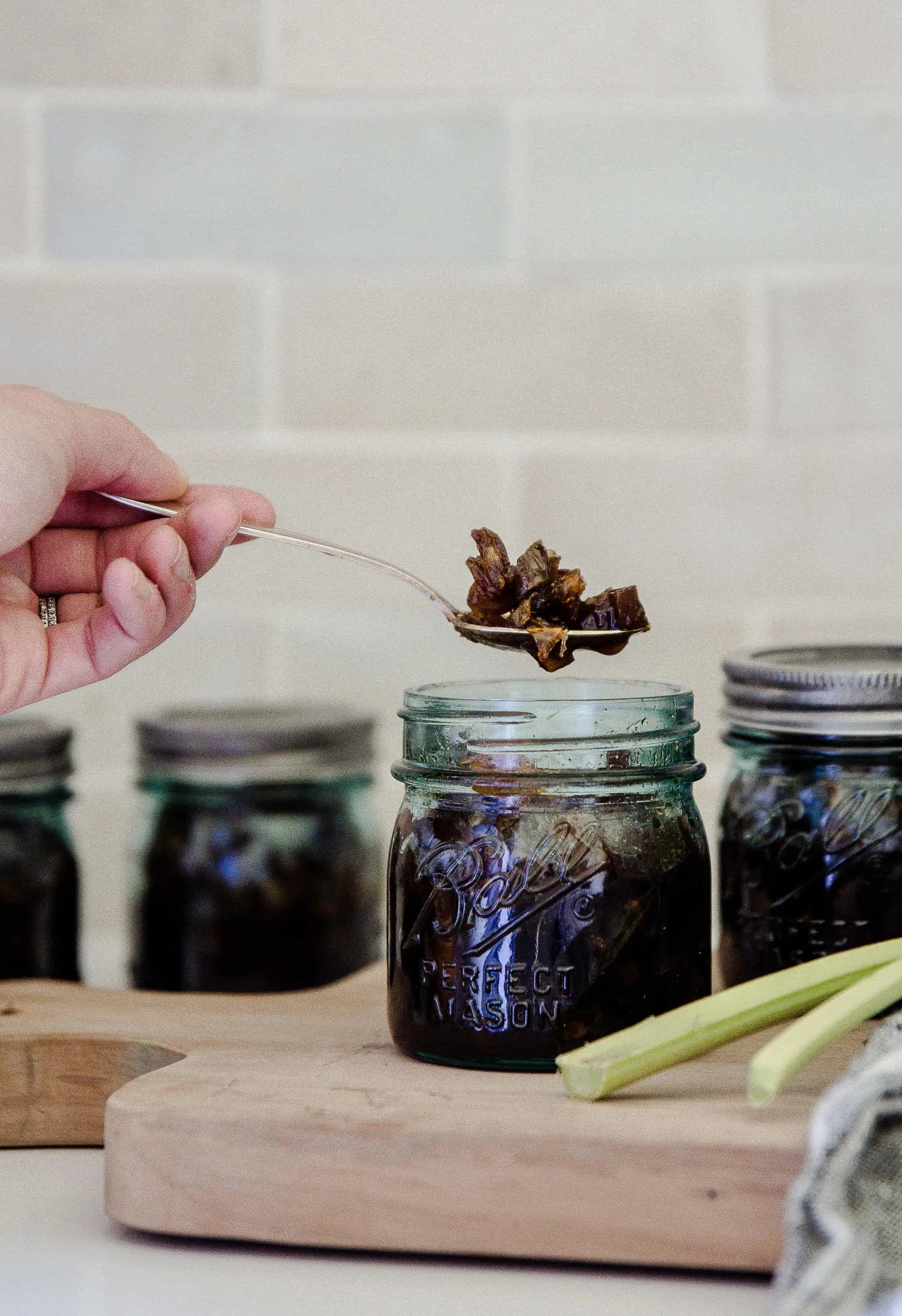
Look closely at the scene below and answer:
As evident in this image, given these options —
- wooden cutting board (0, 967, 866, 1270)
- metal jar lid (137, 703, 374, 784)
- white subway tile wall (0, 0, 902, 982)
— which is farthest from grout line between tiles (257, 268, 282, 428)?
wooden cutting board (0, 967, 866, 1270)

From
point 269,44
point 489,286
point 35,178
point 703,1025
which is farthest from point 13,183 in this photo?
point 703,1025

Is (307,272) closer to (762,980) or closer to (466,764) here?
(466,764)

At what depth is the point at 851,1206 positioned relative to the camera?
0.73 meters

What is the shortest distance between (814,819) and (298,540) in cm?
43

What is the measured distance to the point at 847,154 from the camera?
5.22ft

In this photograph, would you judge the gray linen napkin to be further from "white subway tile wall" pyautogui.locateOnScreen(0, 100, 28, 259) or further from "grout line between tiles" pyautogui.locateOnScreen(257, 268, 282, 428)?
"white subway tile wall" pyautogui.locateOnScreen(0, 100, 28, 259)

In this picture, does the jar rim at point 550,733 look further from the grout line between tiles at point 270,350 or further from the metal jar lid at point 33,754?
the grout line between tiles at point 270,350

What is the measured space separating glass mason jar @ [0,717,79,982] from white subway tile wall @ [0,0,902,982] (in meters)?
0.36

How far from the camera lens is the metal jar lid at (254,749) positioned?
1.36 m

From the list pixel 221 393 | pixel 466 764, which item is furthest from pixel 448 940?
pixel 221 393

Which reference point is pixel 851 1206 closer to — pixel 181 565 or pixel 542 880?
pixel 542 880

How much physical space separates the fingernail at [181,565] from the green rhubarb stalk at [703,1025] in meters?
0.41

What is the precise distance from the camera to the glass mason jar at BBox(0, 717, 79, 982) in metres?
1.33

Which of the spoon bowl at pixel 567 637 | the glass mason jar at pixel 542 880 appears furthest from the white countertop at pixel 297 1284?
the spoon bowl at pixel 567 637
